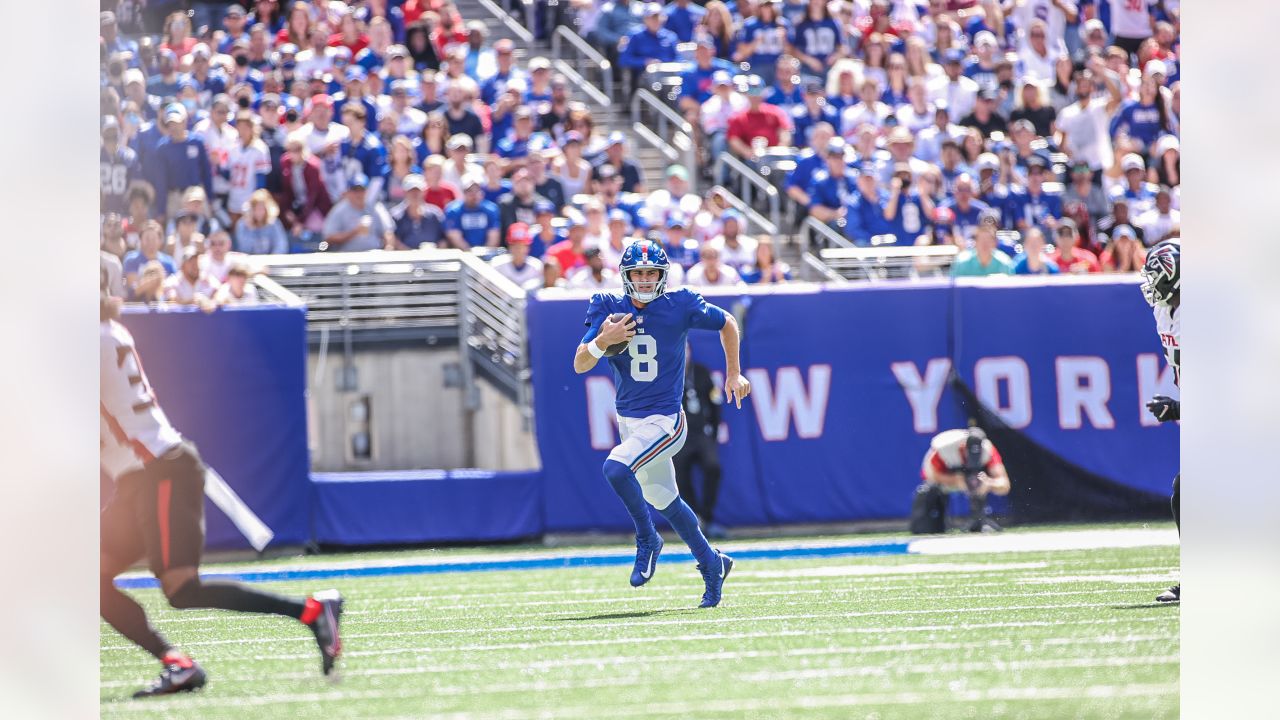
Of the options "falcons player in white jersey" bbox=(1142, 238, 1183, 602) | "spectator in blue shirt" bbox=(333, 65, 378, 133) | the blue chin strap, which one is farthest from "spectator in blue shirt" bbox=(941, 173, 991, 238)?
the blue chin strap

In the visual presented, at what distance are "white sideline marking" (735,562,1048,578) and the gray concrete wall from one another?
3232 mm

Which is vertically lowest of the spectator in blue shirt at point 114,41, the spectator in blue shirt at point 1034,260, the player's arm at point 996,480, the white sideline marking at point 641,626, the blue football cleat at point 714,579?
the white sideline marking at point 641,626

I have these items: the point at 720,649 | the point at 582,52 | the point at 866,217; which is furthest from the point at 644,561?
the point at 582,52

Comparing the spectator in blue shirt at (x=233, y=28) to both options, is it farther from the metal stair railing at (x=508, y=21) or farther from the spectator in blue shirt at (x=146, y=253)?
the spectator in blue shirt at (x=146, y=253)

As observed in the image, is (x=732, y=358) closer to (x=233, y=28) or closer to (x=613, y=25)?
(x=233, y=28)

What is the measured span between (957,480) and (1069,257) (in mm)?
2496

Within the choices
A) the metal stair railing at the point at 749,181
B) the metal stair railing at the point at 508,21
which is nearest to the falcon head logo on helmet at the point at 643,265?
the metal stair railing at the point at 749,181

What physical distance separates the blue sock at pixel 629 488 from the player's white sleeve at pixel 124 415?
8.10 feet

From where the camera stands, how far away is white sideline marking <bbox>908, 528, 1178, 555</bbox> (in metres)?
11.1

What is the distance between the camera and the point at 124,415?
20.6ft

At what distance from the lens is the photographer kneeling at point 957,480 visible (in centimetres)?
1231

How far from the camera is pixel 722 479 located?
41.7ft
